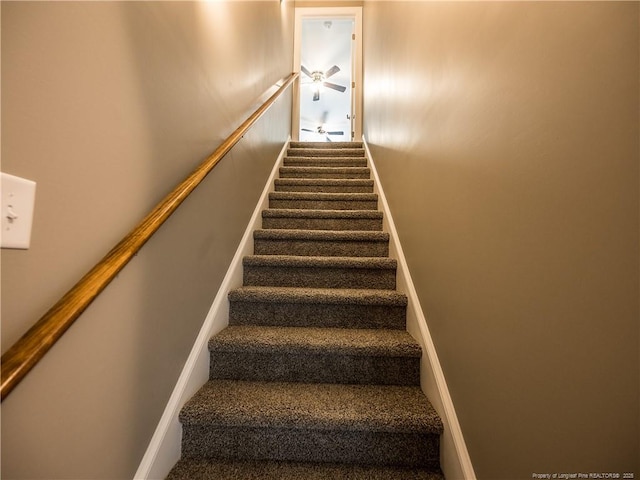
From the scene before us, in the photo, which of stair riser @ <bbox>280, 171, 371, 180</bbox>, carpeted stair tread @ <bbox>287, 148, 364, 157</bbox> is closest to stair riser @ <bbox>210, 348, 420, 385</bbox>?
stair riser @ <bbox>280, 171, 371, 180</bbox>

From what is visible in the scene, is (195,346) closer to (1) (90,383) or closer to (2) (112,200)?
(1) (90,383)

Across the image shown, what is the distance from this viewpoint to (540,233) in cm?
62

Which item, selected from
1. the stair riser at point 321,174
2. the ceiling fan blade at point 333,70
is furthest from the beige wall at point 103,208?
the ceiling fan blade at point 333,70

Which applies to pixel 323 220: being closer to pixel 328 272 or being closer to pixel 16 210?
pixel 328 272

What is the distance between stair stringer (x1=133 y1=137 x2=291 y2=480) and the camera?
0.88 m

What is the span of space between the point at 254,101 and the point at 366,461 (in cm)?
210

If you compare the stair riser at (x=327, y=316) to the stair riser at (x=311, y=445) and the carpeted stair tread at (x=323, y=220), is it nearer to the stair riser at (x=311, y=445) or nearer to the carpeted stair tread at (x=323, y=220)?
the stair riser at (x=311, y=445)

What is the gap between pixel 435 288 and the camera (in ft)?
3.90

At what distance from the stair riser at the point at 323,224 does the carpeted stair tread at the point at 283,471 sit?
1445 millimetres

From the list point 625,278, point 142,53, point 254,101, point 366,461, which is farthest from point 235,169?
point 625,278

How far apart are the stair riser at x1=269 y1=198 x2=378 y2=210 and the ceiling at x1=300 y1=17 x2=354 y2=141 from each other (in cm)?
360

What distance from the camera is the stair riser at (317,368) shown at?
48.4 inches

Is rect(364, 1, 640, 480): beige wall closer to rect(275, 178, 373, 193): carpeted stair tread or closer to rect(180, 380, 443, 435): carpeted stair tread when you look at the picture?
rect(180, 380, 443, 435): carpeted stair tread

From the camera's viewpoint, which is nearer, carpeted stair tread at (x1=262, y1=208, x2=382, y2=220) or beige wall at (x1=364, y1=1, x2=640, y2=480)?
beige wall at (x1=364, y1=1, x2=640, y2=480)
